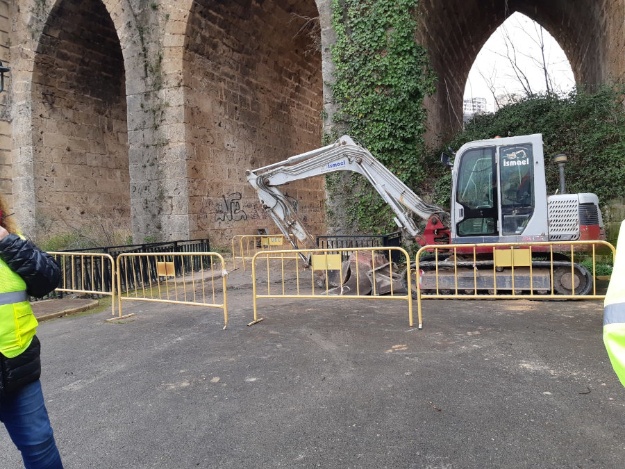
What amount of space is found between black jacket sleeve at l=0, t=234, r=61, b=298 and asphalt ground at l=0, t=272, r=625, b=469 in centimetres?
137

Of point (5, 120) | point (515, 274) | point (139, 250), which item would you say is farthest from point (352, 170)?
point (5, 120)

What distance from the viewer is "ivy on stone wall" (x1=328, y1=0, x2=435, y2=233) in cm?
1130

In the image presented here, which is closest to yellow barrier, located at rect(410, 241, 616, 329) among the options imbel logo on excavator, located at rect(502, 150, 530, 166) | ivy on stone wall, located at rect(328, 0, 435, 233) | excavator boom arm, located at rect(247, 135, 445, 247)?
excavator boom arm, located at rect(247, 135, 445, 247)

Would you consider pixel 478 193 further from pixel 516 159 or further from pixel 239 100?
pixel 239 100

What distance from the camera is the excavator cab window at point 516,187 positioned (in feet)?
24.0

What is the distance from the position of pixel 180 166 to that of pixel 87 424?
34.0 feet

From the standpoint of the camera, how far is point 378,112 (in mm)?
11469

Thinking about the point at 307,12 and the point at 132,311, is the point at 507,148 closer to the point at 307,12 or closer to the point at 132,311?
the point at 132,311

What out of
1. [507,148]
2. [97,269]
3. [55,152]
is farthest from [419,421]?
[55,152]

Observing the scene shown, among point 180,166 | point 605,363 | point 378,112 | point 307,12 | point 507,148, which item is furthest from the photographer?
point 307,12

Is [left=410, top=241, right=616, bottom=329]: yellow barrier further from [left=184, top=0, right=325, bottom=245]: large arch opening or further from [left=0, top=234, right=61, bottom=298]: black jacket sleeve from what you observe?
[left=184, top=0, right=325, bottom=245]: large arch opening

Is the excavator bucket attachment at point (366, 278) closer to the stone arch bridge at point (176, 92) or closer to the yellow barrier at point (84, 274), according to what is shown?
the yellow barrier at point (84, 274)

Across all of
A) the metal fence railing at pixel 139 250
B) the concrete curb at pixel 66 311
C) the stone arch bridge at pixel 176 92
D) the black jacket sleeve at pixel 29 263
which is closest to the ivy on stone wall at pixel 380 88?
the stone arch bridge at pixel 176 92

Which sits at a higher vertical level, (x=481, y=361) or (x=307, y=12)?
(x=307, y=12)
